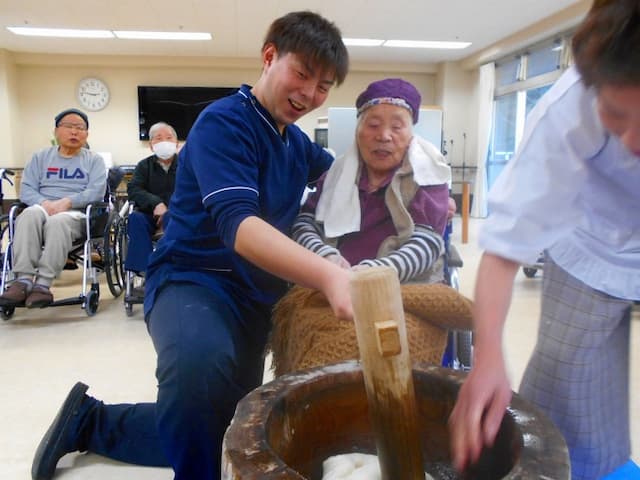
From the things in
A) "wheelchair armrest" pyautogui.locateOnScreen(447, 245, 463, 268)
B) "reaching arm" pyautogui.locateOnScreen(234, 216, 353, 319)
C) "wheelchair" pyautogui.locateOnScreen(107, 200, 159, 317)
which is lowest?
"wheelchair" pyautogui.locateOnScreen(107, 200, 159, 317)

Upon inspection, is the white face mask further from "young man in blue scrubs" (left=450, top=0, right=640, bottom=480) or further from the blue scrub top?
"young man in blue scrubs" (left=450, top=0, right=640, bottom=480)

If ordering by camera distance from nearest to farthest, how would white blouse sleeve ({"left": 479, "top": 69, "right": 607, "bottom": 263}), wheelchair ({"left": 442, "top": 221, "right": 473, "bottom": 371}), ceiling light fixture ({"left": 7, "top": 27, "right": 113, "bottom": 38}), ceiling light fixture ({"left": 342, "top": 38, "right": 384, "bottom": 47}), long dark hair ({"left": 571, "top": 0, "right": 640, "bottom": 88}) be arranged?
long dark hair ({"left": 571, "top": 0, "right": 640, "bottom": 88})
white blouse sleeve ({"left": 479, "top": 69, "right": 607, "bottom": 263})
wheelchair ({"left": 442, "top": 221, "right": 473, "bottom": 371})
ceiling light fixture ({"left": 7, "top": 27, "right": 113, "bottom": 38})
ceiling light fixture ({"left": 342, "top": 38, "right": 384, "bottom": 47})

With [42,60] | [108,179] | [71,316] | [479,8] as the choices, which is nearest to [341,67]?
[71,316]

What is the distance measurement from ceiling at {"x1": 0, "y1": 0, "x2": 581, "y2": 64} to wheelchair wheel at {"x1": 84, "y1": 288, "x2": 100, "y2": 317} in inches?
147

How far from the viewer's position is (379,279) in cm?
60

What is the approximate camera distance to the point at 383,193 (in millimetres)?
1412

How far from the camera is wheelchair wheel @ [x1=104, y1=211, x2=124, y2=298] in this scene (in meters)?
3.27

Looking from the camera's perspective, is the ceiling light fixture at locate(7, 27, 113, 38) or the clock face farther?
the clock face

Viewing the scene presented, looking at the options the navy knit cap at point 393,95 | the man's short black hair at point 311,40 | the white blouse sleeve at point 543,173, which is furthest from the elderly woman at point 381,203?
the white blouse sleeve at point 543,173

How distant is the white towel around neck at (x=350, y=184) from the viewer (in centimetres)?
136

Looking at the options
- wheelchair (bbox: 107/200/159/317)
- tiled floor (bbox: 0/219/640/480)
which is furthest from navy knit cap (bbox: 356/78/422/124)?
wheelchair (bbox: 107/200/159/317)

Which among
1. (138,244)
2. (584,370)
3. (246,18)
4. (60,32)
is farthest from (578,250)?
(60,32)

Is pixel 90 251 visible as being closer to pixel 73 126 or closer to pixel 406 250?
pixel 73 126

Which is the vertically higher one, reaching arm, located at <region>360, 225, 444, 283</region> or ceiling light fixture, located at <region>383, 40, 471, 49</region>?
ceiling light fixture, located at <region>383, 40, 471, 49</region>
